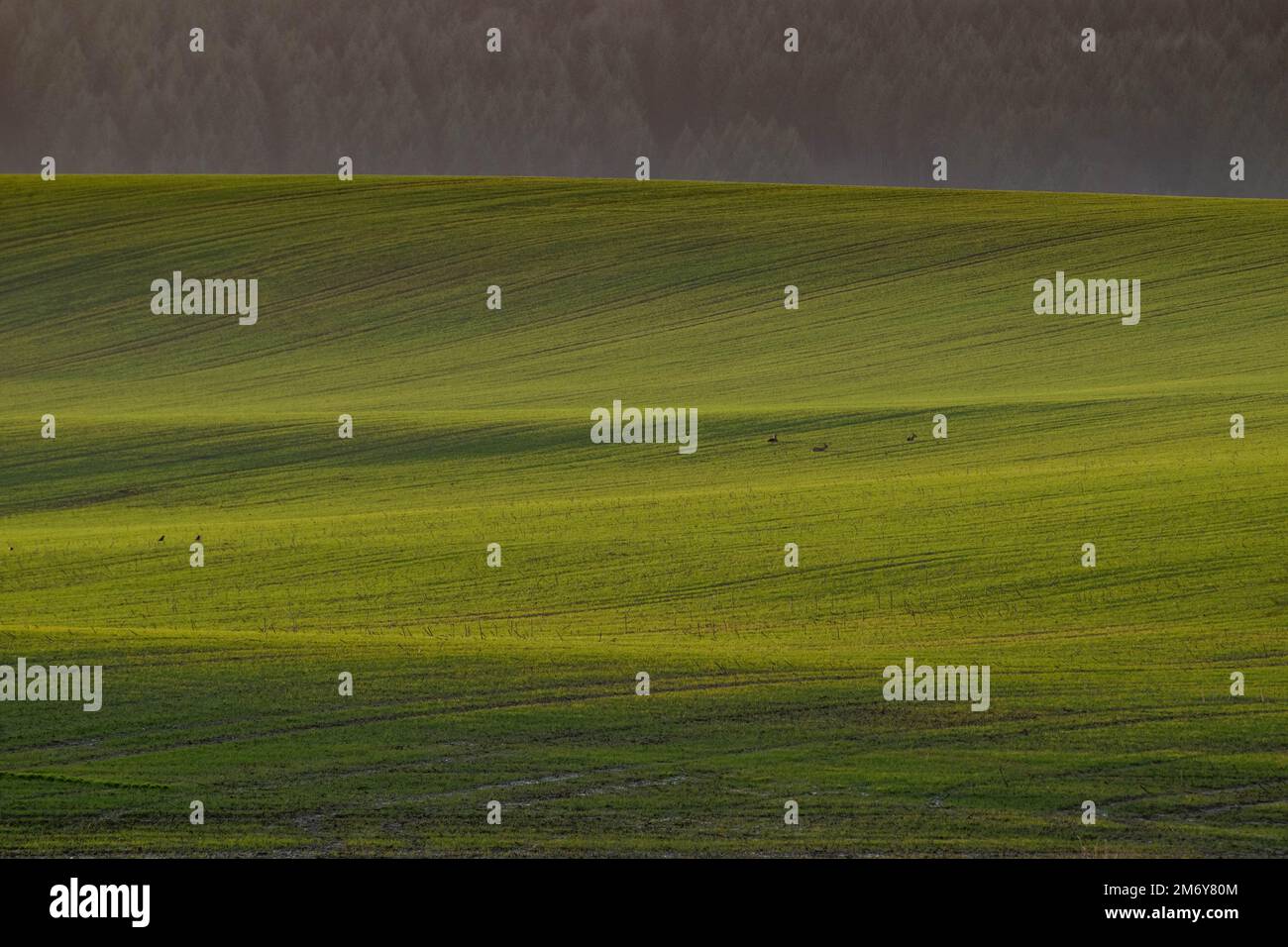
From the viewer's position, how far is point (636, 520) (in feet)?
81.4

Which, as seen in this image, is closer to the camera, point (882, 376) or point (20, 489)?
point (20, 489)

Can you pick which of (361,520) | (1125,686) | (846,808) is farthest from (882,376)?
Result: (846,808)

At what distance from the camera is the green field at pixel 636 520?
1264cm

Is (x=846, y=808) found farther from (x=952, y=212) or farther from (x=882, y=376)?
(x=952, y=212)

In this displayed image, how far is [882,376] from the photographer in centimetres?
3638

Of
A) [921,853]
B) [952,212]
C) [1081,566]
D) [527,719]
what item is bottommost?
[921,853]

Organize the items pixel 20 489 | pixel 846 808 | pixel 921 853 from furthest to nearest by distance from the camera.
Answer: pixel 20 489
pixel 846 808
pixel 921 853

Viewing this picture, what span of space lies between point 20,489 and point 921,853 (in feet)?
78.0

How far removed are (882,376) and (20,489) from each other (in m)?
19.6

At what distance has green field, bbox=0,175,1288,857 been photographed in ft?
41.5

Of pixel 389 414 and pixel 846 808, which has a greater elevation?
pixel 389 414

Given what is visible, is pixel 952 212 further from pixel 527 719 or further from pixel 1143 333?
pixel 527 719

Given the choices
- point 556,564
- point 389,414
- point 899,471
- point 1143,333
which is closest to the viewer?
point 556,564

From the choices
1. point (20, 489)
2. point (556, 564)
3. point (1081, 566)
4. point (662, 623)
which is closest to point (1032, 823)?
point (662, 623)
